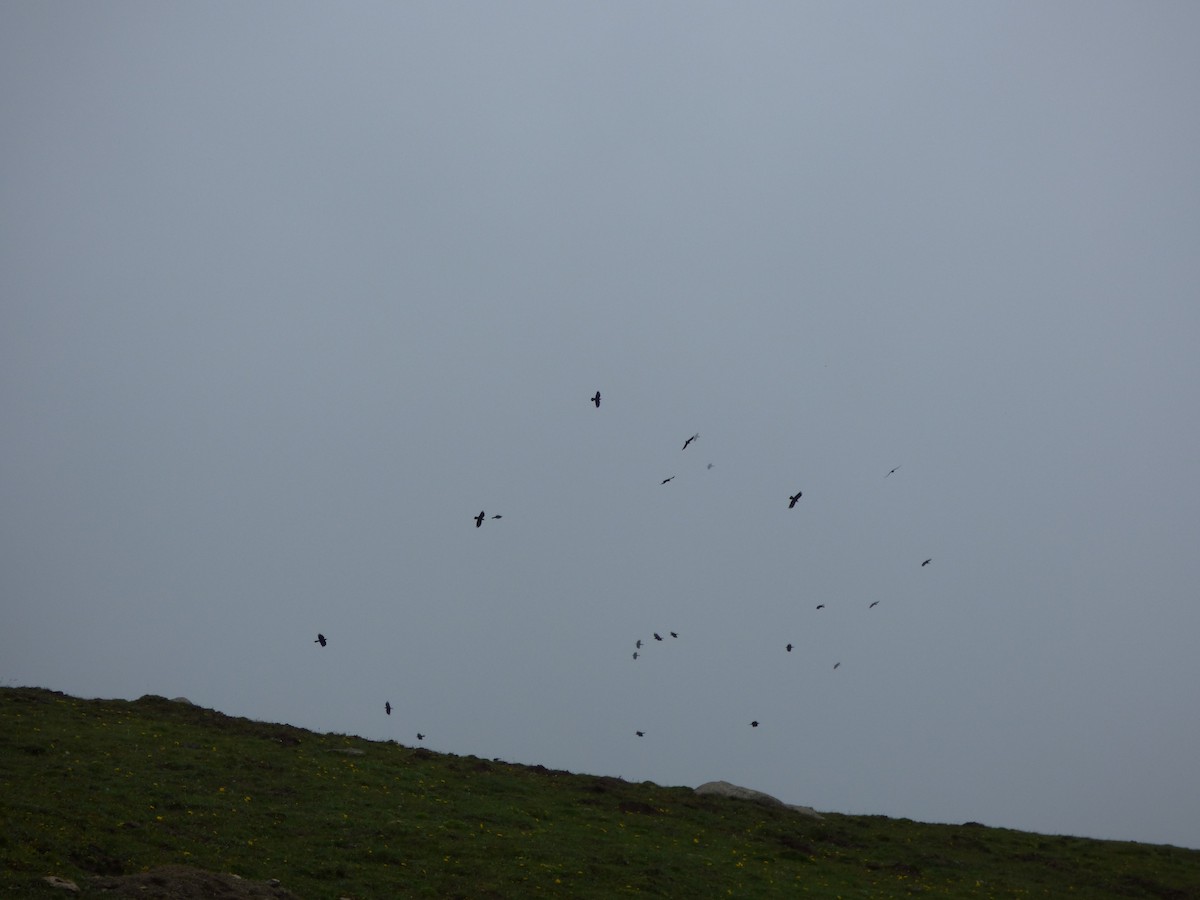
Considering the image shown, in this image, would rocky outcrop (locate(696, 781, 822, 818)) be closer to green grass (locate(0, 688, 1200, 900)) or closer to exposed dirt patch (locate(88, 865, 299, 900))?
green grass (locate(0, 688, 1200, 900))

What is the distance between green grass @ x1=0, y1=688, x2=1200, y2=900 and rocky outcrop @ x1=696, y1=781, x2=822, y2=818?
3.10 feet

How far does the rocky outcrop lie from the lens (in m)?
50.4

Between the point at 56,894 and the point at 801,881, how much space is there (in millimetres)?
24087

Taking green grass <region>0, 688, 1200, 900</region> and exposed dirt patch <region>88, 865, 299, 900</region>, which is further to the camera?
green grass <region>0, 688, 1200, 900</region>

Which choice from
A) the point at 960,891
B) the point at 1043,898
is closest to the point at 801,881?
the point at 960,891

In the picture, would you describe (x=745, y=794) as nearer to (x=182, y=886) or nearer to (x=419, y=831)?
(x=419, y=831)

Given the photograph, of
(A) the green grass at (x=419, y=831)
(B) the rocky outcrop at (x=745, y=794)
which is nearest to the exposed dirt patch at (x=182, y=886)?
(A) the green grass at (x=419, y=831)

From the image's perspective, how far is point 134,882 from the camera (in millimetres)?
26500

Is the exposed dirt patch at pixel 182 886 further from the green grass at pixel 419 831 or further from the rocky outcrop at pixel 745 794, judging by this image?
the rocky outcrop at pixel 745 794

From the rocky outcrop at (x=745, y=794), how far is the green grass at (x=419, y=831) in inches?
37.2

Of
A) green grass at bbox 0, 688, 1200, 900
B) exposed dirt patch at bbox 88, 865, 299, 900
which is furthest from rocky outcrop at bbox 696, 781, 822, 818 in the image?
exposed dirt patch at bbox 88, 865, 299, 900

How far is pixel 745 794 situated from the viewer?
5138 centimetres

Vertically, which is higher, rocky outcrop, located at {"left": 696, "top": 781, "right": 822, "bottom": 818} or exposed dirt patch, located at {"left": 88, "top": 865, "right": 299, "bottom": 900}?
rocky outcrop, located at {"left": 696, "top": 781, "right": 822, "bottom": 818}

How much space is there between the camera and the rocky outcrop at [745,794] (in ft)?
165
